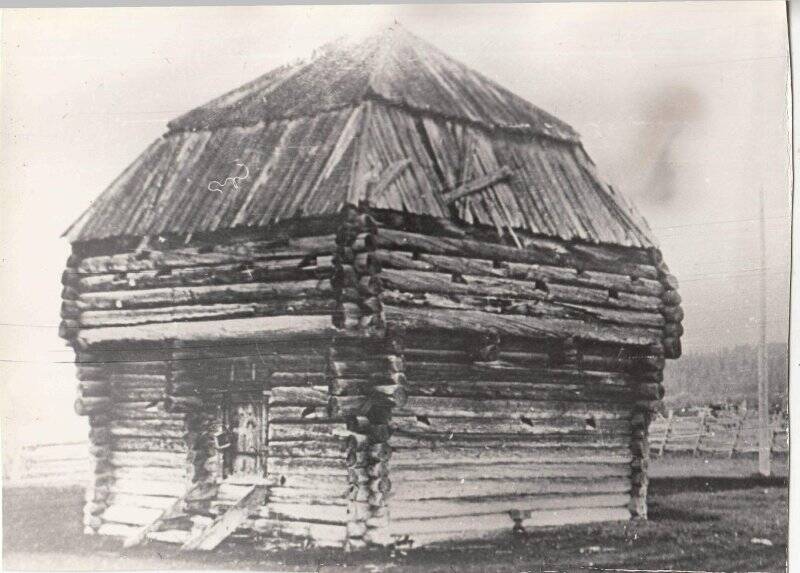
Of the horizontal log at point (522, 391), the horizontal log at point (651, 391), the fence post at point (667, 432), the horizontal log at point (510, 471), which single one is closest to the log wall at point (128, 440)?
the horizontal log at point (510, 471)

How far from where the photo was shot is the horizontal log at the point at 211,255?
1039 cm

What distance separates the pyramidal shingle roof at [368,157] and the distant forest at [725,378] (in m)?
1.38

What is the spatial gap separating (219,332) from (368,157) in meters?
2.16

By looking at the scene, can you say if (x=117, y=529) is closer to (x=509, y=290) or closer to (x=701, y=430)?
(x=509, y=290)

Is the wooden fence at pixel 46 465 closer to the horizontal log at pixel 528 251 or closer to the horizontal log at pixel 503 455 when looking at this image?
the horizontal log at pixel 503 455

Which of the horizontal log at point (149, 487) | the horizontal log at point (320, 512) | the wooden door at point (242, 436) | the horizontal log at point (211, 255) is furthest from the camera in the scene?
the horizontal log at point (149, 487)

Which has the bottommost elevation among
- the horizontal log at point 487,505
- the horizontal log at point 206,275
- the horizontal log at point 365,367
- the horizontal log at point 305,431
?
the horizontal log at point 487,505

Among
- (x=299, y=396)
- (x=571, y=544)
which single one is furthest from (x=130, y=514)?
(x=571, y=544)

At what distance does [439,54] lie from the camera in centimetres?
1093

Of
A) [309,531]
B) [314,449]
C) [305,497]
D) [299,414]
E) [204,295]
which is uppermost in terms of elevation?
[204,295]

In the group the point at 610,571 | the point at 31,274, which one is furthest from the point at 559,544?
the point at 31,274

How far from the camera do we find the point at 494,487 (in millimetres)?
10656

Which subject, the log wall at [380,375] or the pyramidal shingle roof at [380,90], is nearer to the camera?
the log wall at [380,375]

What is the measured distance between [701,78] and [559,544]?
183 inches
